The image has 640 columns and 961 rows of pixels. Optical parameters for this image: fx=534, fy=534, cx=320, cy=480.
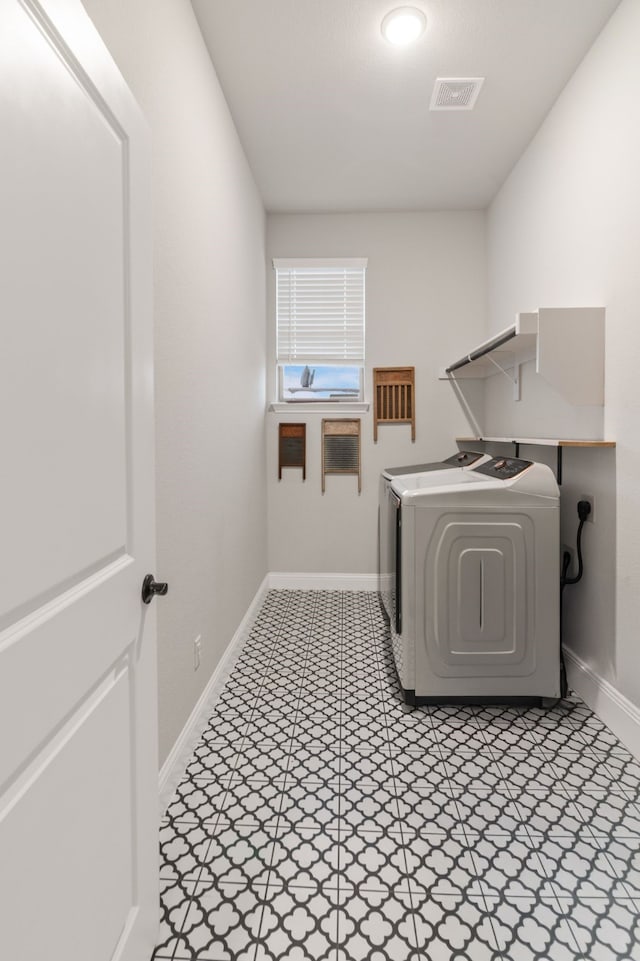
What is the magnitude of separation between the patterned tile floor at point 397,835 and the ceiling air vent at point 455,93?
2907 mm

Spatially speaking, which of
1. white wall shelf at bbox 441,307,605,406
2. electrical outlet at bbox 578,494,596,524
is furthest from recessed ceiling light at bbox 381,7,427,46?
electrical outlet at bbox 578,494,596,524

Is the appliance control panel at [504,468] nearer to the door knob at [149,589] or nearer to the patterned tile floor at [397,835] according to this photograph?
the patterned tile floor at [397,835]

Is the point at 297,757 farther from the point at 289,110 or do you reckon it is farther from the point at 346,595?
the point at 289,110

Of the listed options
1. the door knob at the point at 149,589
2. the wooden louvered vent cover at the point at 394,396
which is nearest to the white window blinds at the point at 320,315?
the wooden louvered vent cover at the point at 394,396

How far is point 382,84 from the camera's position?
2.56 m

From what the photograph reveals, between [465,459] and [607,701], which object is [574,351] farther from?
[607,701]

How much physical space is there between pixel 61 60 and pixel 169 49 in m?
1.37

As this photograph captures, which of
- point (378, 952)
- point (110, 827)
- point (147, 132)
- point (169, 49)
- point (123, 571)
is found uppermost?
point (169, 49)

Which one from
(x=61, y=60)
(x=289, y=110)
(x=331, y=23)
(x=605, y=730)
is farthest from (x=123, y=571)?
(x=289, y=110)

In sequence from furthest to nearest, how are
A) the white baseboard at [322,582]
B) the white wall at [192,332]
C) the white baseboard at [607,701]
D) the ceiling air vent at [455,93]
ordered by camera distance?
the white baseboard at [322,582]
the ceiling air vent at [455,93]
the white baseboard at [607,701]
the white wall at [192,332]

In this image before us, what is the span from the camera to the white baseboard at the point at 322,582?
4.20 meters

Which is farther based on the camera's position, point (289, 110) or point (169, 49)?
point (289, 110)

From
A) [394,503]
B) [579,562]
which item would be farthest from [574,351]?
[394,503]

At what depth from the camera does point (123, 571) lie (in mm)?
1036
